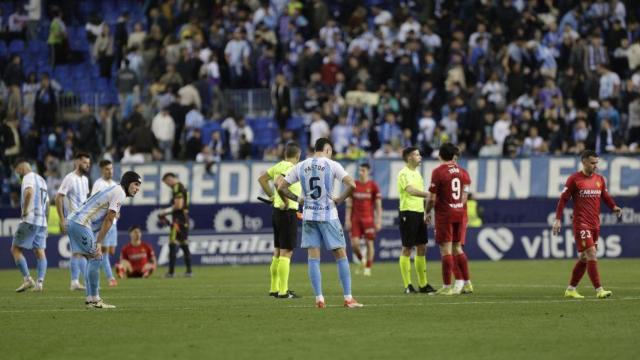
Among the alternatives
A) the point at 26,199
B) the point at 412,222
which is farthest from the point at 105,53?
the point at 412,222

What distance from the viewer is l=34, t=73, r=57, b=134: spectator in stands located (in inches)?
1522

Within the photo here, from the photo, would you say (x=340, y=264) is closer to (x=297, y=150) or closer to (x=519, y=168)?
(x=297, y=150)

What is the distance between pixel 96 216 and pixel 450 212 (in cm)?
609

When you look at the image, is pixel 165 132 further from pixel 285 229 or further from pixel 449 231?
pixel 449 231

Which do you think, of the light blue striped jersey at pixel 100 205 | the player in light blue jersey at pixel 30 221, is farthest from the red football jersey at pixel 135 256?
the light blue striped jersey at pixel 100 205

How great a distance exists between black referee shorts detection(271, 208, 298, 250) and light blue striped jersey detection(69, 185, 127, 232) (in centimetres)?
371

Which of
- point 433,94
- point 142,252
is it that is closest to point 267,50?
point 433,94

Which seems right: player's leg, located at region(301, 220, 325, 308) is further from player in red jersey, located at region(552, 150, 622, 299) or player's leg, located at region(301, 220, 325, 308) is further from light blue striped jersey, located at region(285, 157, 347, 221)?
player in red jersey, located at region(552, 150, 622, 299)

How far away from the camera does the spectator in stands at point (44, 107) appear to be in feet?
127

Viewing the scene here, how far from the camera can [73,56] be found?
4306cm

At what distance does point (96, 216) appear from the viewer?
1842 centimetres

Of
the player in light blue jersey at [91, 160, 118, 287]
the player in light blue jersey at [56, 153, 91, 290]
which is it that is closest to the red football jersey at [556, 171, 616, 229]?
the player in light blue jersey at [56, 153, 91, 290]

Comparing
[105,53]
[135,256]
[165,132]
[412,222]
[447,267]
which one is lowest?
[135,256]

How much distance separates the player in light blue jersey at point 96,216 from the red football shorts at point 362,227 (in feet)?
38.9
